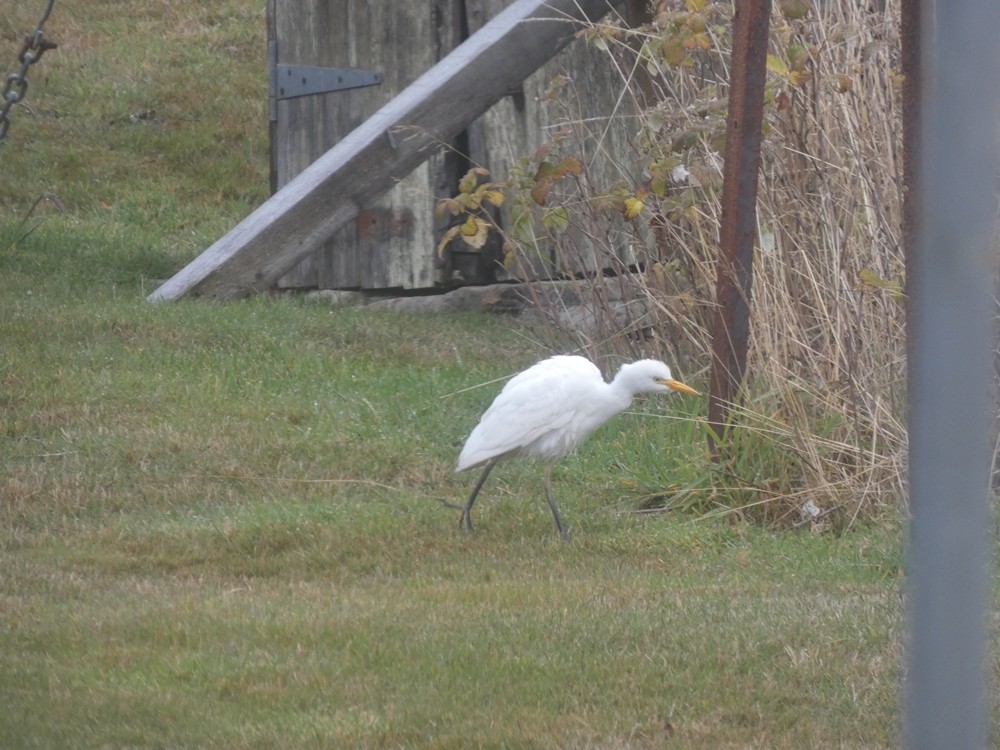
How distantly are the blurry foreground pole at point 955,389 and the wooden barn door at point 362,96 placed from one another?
820cm

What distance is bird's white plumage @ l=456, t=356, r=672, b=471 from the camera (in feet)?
18.1

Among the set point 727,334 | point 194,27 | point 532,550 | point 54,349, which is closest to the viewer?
Answer: point 532,550

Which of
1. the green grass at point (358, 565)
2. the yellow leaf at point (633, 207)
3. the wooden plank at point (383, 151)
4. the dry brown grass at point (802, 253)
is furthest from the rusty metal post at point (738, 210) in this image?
the wooden plank at point (383, 151)

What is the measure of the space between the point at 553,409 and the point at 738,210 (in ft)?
3.79

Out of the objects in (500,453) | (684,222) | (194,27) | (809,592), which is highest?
(194,27)

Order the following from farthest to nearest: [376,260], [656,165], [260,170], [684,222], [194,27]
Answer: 1. [194,27]
2. [260,170]
3. [376,260]
4. [684,222]
5. [656,165]

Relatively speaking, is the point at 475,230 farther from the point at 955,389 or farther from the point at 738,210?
the point at 955,389

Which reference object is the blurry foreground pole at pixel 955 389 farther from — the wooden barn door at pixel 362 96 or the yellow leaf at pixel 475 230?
the wooden barn door at pixel 362 96

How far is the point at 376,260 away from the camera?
979cm

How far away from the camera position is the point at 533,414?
5508 mm

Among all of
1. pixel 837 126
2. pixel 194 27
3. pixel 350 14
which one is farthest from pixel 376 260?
pixel 194 27

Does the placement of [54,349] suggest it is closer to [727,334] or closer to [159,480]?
[159,480]

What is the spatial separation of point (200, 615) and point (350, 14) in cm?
626

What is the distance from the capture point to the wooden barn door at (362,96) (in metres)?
9.68
